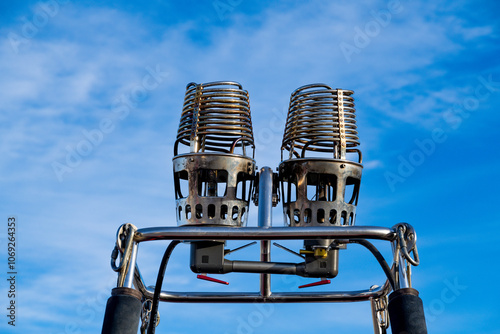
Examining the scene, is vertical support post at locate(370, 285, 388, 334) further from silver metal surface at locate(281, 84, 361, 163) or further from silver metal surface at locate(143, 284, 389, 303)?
silver metal surface at locate(281, 84, 361, 163)

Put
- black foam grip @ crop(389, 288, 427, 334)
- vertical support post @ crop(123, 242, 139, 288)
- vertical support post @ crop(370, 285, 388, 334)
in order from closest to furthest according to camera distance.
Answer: black foam grip @ crop(389, 288, 427, 334) → vertical support post @ crop(123, 242, 139, 288) → vertical support post @ crop(370, 285, 388, 334)

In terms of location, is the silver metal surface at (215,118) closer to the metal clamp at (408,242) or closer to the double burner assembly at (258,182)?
the double burner assembly at (258,182)

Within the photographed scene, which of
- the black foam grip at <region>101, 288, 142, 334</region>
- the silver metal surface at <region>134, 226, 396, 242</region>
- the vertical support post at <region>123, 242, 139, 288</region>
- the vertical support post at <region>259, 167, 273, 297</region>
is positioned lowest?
the black foam grip at <region>101, 288, 142, 334</region>

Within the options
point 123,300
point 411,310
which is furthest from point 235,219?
point 411,310

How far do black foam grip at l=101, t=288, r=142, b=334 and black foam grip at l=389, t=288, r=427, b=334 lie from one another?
3.31 ft

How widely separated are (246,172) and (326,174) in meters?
0.39

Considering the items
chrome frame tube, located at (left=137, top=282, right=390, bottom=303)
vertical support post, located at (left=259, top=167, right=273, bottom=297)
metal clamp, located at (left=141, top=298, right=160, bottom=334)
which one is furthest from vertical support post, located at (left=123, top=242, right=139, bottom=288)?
chrome frame tube, located at (left=137, top=282, right=390, bottom=303)

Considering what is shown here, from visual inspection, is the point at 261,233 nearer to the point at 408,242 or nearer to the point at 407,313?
the point at 408,242

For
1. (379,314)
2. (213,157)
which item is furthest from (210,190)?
(379,314)

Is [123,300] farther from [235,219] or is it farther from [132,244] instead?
[235,219]

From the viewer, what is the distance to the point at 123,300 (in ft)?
9.12

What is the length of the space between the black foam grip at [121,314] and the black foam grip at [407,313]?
39.7 inches

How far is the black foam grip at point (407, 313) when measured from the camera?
2705 millimetres

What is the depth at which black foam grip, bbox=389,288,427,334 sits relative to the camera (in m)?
2.71
